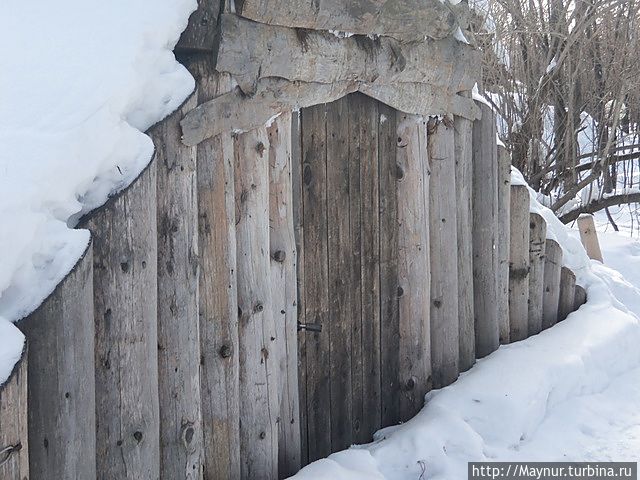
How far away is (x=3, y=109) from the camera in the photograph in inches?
94.3

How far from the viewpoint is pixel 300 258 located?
12.0 ft

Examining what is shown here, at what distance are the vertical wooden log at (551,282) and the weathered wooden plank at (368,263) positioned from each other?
1.67 metres

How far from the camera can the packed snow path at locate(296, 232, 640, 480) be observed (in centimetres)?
362

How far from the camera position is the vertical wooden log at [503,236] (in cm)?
490

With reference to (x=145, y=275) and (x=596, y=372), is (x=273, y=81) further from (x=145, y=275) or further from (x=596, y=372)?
(x=596, y=372)

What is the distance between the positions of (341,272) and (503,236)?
4.79ft

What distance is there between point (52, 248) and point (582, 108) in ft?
24.2

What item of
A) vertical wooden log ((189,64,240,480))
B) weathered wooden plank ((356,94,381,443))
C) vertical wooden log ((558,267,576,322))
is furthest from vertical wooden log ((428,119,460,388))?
vertical wooden log ((189,64,240,480))

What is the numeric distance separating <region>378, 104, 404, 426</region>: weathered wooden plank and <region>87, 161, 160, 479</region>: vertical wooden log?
1.49 metres

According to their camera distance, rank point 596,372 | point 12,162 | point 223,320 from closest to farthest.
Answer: point 12,162 → point 223,320 → point 596,372

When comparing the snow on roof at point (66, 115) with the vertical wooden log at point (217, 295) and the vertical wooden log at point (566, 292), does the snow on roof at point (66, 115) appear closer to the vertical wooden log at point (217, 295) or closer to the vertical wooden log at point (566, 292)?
the vertical wooden log at point (217, 295)

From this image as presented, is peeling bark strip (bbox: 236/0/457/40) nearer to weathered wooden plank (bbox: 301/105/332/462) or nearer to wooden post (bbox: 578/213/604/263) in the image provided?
weathered wooden plank (bbox: 301/105/332/462)

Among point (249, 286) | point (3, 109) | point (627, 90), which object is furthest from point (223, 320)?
point (627, 90)

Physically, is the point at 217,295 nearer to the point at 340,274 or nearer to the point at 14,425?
the point at 340,274
